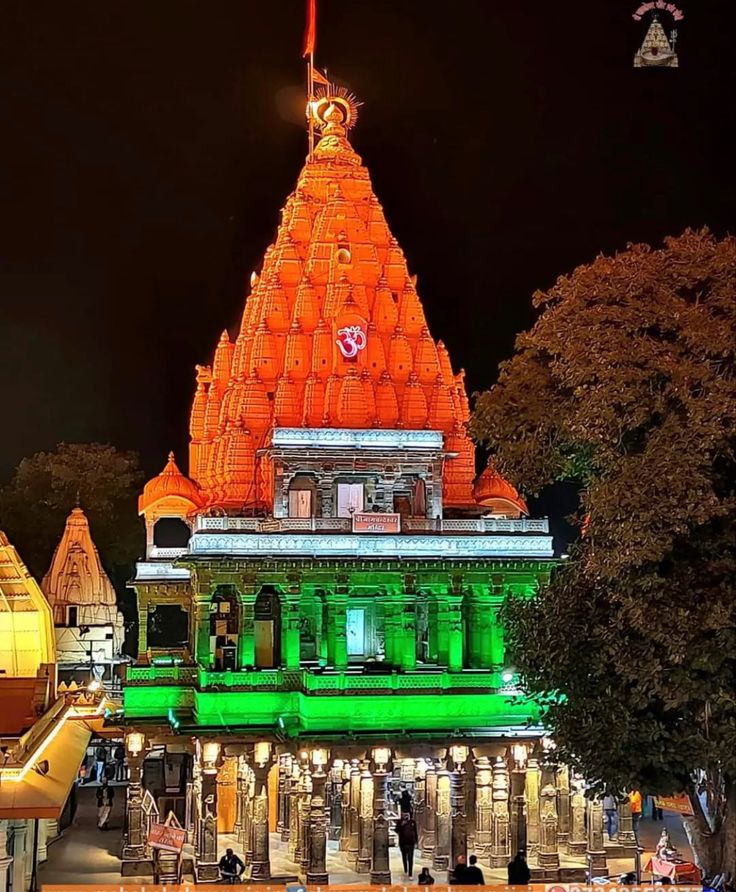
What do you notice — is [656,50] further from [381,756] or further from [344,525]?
[381,756]

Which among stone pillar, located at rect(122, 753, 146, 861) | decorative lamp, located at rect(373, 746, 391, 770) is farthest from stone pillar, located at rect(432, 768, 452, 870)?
stone pillar, located at rect(122, 753, 146, 861)

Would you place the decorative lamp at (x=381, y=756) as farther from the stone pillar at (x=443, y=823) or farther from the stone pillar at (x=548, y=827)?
the stone pillar at (x=548, y=827)

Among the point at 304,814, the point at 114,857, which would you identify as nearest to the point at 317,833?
the point at 304,814

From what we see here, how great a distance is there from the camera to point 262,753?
26.3m

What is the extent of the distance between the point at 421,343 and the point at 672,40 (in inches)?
432

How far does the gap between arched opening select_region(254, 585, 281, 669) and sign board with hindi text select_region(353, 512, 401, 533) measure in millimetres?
4980

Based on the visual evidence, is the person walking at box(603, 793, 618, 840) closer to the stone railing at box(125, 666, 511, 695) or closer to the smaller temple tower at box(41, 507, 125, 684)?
the stone railing at box(125, 666, 511, 695)

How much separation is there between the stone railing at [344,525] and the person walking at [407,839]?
6.71 m

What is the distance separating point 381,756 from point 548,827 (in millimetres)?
4113

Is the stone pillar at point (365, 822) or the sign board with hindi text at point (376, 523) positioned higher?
the sign board with hindi text at point (376, 523)

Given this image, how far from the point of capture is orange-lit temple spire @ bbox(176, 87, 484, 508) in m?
32.7

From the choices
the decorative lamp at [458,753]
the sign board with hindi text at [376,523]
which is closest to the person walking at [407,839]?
the decorative lamp at [458,753]

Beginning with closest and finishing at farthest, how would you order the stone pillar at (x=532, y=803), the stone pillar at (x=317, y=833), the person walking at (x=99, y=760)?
the stone pillar at (x=317, y=833) < the stone pillar at (x=532, y=803) < the person walking at (x=99, y=760)

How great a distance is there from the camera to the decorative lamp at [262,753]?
26281mm
